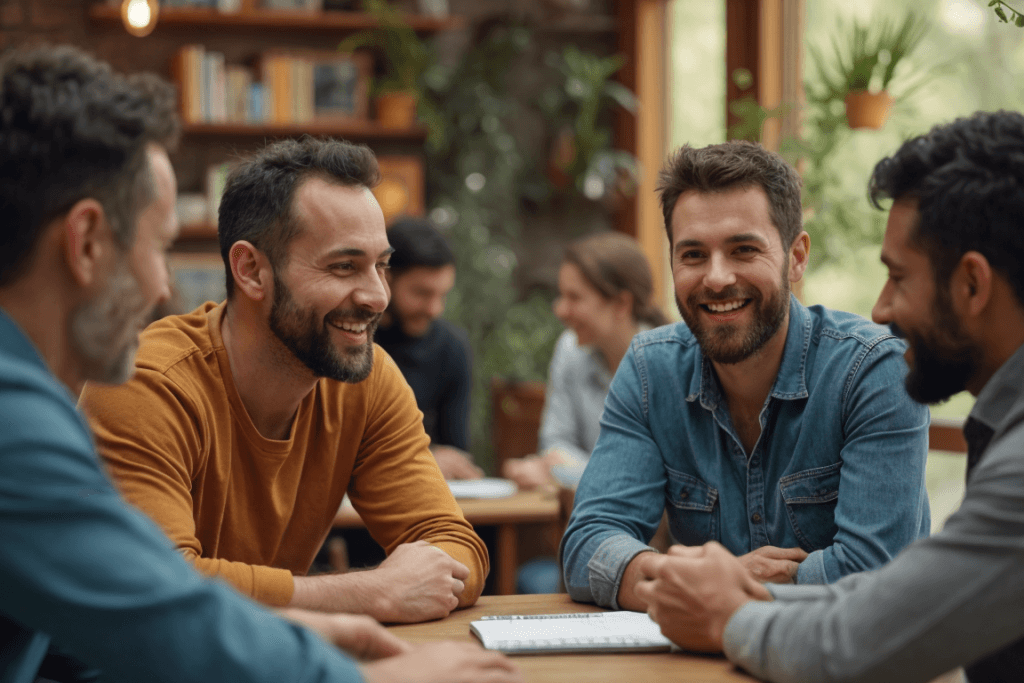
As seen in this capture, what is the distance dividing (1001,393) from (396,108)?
4498 millimetres

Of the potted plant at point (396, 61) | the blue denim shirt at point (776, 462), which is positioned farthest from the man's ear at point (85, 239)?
the potted plant at point (396, 61)

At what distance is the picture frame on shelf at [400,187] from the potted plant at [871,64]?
2.76 metres

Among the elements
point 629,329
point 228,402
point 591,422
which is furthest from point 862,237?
point 228,402

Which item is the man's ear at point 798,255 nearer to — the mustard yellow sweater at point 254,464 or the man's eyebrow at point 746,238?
the man's eyebrow at point 746,238

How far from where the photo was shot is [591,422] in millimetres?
3738

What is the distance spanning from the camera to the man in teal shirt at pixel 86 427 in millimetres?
930

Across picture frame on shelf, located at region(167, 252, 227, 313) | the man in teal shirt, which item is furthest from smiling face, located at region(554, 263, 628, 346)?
the man in teal shirt

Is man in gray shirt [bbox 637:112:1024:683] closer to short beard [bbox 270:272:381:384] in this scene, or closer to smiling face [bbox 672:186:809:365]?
smiling face [bbox 672:186:809:365]

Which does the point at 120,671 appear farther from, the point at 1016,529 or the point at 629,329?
the point at 629,329

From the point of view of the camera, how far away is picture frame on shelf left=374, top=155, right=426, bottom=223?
534 cm

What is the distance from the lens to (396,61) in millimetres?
5297

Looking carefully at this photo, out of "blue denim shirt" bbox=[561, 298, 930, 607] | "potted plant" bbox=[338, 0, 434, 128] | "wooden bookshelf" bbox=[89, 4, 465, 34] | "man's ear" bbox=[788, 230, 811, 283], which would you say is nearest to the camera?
"blue denim shirt" bbox=[561, 298, 930, 607]

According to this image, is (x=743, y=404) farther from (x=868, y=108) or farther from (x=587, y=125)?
(x=587, y=125)

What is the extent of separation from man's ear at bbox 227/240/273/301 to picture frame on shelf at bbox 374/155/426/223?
11.5ft
